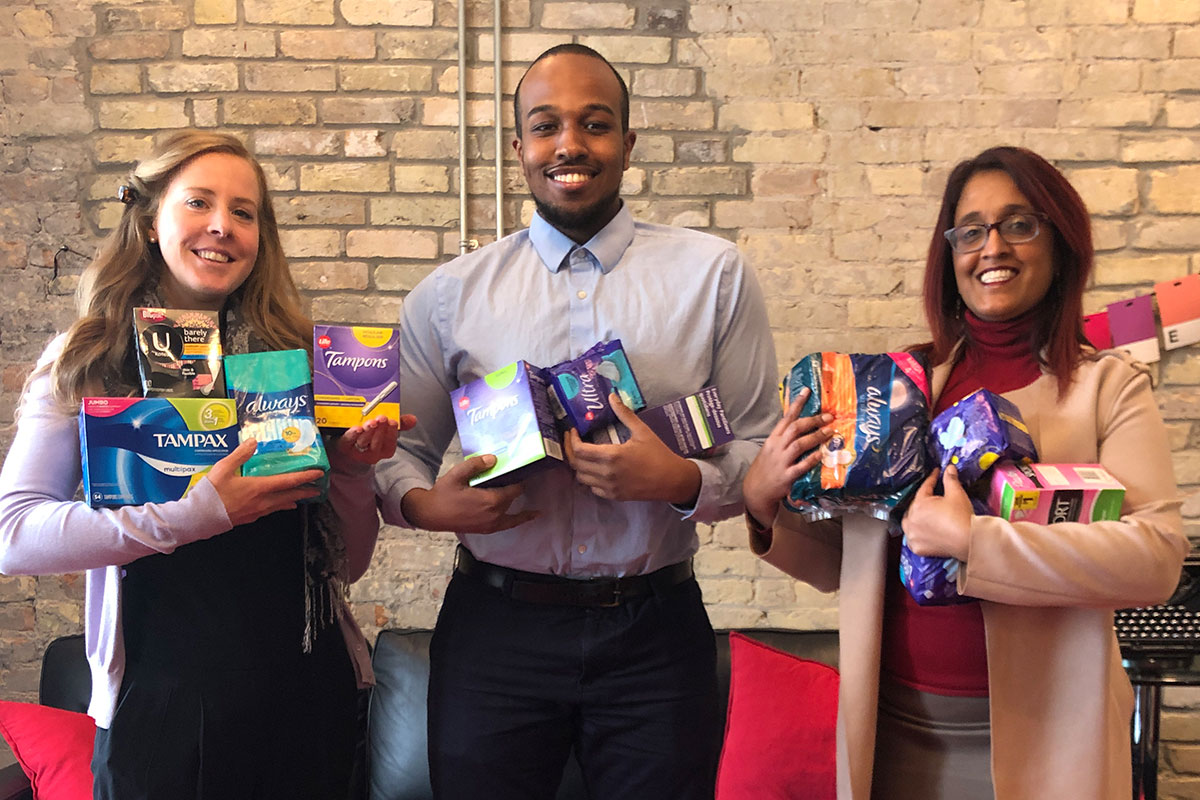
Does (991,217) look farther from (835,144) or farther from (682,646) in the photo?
(835,144)

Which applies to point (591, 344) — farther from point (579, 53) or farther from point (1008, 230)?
point (1008, 230)

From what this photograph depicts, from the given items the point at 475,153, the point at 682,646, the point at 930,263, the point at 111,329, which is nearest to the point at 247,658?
the point at 111,329

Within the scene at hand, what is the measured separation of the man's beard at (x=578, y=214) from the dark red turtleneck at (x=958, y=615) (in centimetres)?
65

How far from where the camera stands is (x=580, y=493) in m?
1.54

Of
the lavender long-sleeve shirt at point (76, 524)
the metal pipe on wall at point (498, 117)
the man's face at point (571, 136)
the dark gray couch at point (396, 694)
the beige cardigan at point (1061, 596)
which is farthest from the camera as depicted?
the metal pipe on wall at point (498, 117)

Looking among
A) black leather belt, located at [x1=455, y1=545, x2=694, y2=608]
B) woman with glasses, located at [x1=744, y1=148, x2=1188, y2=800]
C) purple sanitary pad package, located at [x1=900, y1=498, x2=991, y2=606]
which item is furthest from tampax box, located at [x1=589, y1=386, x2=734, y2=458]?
purple sanitary pad package, located at [x1=900, y1=498, x2=991, y2=606]

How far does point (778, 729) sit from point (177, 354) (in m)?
1.50

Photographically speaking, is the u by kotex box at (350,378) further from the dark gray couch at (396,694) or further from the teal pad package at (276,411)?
the dark gray couch at (396,694)

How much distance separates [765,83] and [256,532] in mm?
1869

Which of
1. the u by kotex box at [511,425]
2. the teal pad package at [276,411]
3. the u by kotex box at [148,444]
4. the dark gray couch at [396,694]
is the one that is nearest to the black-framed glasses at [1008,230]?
the u by kotex box at [511,425]

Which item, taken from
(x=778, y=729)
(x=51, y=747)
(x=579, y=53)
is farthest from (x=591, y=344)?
(x=51, y=747)

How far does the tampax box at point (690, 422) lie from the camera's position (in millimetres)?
1436

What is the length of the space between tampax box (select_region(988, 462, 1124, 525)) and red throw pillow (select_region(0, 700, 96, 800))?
204cm

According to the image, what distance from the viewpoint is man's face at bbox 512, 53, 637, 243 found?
1.57 m
